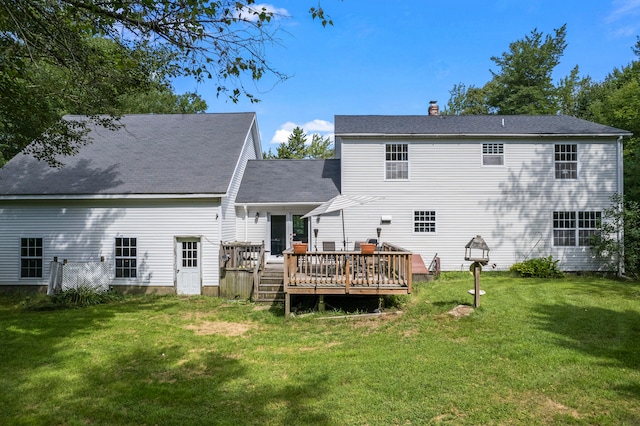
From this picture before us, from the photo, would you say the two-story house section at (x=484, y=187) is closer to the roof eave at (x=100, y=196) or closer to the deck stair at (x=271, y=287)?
the deck stair at (x=271, y=287)

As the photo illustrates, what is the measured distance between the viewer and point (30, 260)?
1274cm

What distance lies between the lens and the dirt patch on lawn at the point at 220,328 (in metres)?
7.87

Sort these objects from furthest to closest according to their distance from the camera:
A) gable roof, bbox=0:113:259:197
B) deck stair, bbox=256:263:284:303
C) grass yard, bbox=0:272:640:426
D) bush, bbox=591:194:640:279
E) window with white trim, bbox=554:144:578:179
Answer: window with white trim, bbox=554:144:578:179 < bush, bbox=591:194:640:279 < gable roof, bbox=0:113:259:197 < deck stair, bbox=256:263:284:303 < grass yard, bbox=0:272:640:426

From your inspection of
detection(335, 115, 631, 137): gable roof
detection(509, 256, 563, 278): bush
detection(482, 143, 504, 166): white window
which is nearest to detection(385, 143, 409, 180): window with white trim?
detection(335, 115, 631, 137): gable roof

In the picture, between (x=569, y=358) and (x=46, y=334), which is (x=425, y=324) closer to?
(x=569, y=358)

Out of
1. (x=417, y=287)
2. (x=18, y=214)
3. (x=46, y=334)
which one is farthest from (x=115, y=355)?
(x=18, y=214)

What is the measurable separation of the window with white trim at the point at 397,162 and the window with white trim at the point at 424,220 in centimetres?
164

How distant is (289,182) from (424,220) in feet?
19.5

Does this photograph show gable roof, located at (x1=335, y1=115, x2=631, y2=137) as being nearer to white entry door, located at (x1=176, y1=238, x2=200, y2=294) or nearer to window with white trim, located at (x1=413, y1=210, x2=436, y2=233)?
window with white trim, located at (x1=413, y1=210, x2=436, y2=233)

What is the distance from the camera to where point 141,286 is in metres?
12.4

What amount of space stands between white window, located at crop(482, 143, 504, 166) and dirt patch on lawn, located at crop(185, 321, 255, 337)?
1172cm

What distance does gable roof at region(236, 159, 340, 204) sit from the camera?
14383 millimetres

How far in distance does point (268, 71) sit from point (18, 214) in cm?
1239

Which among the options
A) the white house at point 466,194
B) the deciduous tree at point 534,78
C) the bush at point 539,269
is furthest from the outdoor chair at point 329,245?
the deciduous tree at point 534,78
